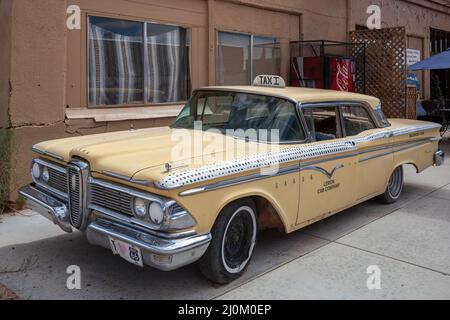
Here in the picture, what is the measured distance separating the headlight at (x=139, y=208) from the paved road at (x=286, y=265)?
68 cm

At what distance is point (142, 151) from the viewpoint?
381 cm

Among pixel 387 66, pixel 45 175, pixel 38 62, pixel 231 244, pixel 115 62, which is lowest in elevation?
pixel 231 244

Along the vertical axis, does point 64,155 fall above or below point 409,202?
above

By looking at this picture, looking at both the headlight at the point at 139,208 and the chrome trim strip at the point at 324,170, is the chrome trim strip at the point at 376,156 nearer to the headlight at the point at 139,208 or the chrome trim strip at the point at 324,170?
the chrome trim strip at the point at 324,170

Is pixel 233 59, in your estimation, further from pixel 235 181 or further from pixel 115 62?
pixel 235 181

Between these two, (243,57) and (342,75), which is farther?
(342,75)

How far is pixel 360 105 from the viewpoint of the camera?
18.0 feet

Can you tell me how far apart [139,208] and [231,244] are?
89 cm

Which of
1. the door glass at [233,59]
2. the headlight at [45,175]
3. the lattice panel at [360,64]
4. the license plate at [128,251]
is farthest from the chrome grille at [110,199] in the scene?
the lattice panel at [360,64]

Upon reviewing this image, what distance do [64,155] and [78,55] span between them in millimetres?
3057

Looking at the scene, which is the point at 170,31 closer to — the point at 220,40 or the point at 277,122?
the point at 220,40

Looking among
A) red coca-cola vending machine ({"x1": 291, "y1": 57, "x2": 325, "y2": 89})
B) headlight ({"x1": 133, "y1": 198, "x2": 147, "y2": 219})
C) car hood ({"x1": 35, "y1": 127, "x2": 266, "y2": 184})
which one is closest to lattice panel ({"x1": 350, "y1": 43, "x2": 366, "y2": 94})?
red coca-cola vending machine ({"x1": 291, "y1": 57, "x2": 325, "y2": 89})

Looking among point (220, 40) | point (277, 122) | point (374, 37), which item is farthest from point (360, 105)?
point (374, 37)

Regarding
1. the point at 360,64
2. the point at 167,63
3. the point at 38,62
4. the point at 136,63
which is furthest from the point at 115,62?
the point at 360,64
